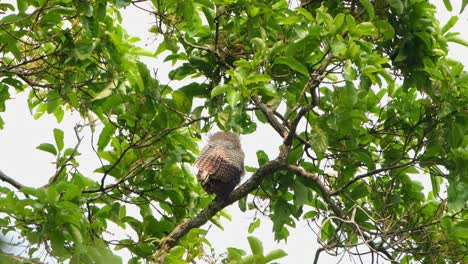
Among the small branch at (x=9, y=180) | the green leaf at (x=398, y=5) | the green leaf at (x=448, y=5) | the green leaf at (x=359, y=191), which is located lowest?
the small branch at (x=9, y=180)

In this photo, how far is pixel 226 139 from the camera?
4.92 metres

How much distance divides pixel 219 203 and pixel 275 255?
2.02 feet

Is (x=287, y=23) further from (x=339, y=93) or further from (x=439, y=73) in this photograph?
(x=439, y=73)

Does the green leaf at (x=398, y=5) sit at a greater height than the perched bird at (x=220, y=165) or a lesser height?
greater

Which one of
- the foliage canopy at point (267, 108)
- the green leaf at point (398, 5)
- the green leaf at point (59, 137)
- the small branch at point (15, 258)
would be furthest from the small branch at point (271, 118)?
the small branch at point (15, 258)

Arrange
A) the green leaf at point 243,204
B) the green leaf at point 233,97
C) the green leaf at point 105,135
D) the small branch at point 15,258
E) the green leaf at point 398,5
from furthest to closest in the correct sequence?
the green leaf at point 243,204, the green leaf at point 105,135, the green leaf at point 398,5, the green leaf at point 233,97, the small branch at point 15,258

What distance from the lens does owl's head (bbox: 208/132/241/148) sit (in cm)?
488

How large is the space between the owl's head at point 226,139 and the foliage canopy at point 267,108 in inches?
3.7

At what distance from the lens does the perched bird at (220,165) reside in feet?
15.0

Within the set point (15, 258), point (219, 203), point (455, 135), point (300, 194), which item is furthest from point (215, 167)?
point (15, 258)

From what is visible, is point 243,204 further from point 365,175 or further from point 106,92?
point 106,92

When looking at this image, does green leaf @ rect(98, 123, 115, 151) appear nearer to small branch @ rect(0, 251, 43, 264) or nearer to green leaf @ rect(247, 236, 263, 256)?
green leaf @ rect(247, 236, 263, 256)

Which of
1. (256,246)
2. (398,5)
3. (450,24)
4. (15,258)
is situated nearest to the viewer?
(15,258)

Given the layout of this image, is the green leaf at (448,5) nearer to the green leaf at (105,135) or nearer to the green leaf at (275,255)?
the green leaf at (275,255)
